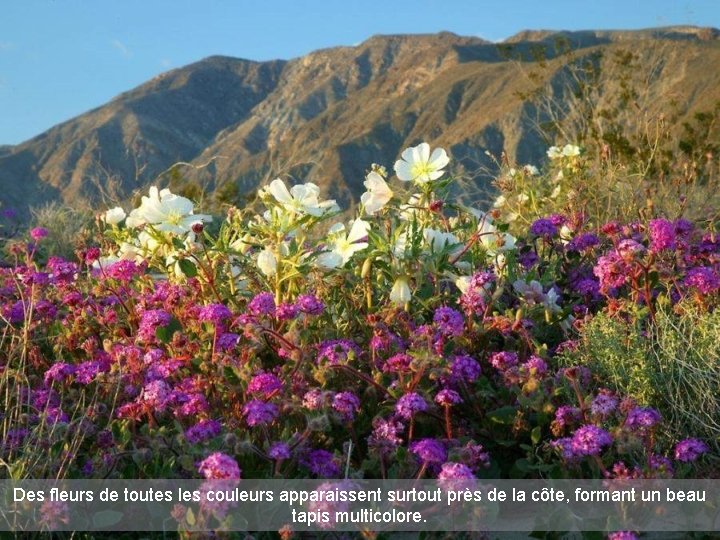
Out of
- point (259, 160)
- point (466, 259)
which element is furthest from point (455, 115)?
point (466, 259)

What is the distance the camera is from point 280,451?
2223 mm

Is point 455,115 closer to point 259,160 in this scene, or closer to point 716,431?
point 259,160

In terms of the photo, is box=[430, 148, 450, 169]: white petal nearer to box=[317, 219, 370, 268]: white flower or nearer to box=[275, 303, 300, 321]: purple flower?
box=[317, 219, 370, 268]: white flower

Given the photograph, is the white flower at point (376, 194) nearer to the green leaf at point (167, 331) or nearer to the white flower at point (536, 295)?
the white flower at point (536, 295)

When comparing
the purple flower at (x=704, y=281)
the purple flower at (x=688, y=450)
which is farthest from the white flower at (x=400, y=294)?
the purple flower at (x=688, y=450)

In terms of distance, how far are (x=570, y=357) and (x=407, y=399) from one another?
89 cm

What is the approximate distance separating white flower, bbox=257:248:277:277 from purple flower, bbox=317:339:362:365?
44 cm

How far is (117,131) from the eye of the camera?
12450 centimetres

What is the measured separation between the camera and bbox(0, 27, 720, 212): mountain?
242ft

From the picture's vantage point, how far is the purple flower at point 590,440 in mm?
2209

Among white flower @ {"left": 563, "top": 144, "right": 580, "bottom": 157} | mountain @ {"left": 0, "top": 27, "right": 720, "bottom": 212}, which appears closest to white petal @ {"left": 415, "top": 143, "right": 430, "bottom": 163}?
white flower @ {"left": 563, "top": 144, "right": 580, "bottom": 157}

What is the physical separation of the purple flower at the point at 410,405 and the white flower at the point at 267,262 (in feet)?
3.30

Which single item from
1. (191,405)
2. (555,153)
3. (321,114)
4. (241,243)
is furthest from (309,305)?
(321,114)

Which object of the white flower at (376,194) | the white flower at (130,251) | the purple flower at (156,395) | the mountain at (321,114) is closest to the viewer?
the purple flower at (156,395)
